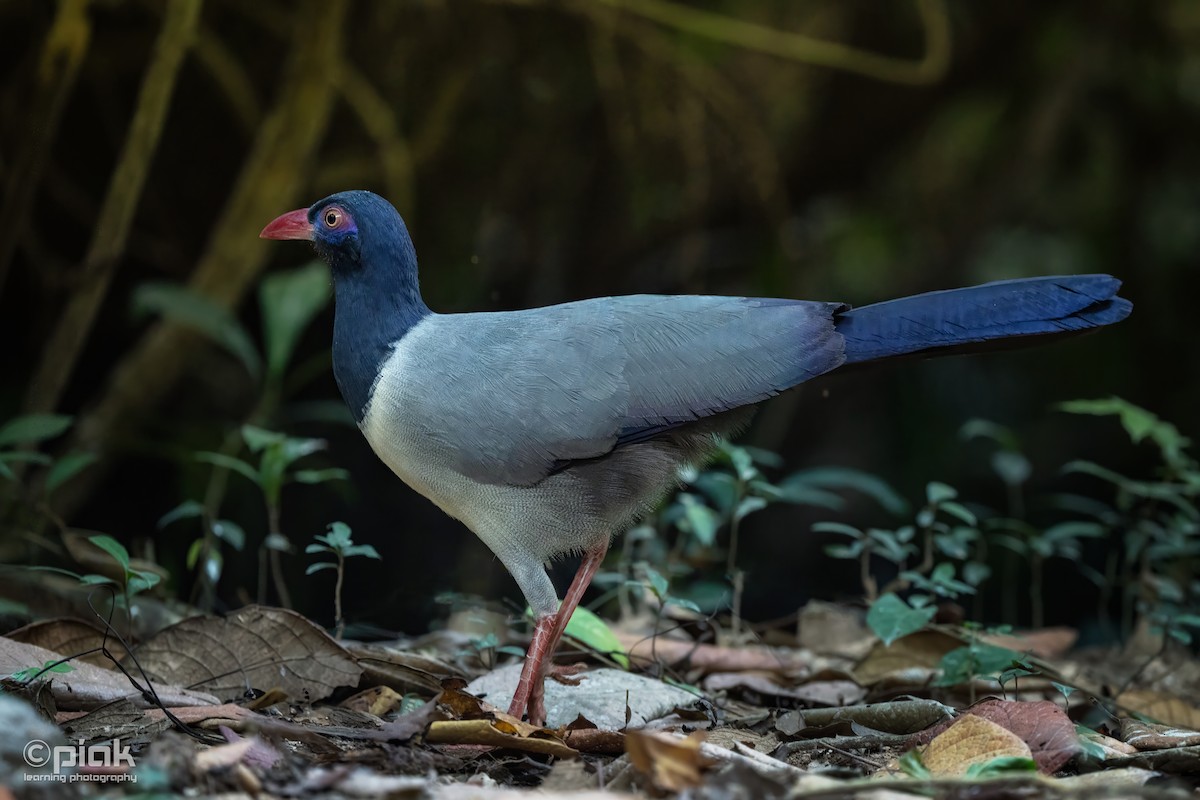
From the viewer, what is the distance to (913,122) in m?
Result: 6.78

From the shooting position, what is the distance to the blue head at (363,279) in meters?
3.12

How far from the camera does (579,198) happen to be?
6.40 meters

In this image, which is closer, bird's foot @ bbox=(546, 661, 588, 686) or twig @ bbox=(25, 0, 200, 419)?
bird's foot @ bbox=(546, 661, 588, 686)

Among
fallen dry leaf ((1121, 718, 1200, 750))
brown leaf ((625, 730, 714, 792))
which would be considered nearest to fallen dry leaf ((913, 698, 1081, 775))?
fallen dry leaf ((1121, 718, 1200, 750))

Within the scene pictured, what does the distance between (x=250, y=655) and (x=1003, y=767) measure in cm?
183

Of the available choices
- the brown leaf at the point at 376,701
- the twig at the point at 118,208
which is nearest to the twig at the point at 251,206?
the twig at the point at 118,208

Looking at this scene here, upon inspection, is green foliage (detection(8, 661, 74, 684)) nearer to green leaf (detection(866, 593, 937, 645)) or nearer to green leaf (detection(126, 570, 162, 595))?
green leaf (detection(126, 570, 162, 595))

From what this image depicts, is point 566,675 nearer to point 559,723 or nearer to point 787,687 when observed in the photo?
point 559,723

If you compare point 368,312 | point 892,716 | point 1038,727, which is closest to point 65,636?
point 368,312

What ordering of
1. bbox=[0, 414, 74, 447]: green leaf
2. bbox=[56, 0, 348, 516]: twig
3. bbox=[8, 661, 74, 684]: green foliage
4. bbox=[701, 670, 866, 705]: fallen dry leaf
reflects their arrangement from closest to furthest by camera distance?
bbox=[8, 661, 74, 684]: green foliage → bbox=[701, 670, 866, 705]: fallen dry leaf → bbox=[0, 414, 74, 447]: green leaf → bbox=[56, 0, 348, 516]: twig

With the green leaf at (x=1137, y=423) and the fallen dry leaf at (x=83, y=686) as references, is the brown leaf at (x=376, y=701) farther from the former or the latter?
the green leaf at (x=1137, y=423)

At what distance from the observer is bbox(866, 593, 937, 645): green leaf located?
312 cm

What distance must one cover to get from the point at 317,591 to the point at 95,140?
2674 mm

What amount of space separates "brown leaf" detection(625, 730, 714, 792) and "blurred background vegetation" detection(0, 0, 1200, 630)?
3021 mm
